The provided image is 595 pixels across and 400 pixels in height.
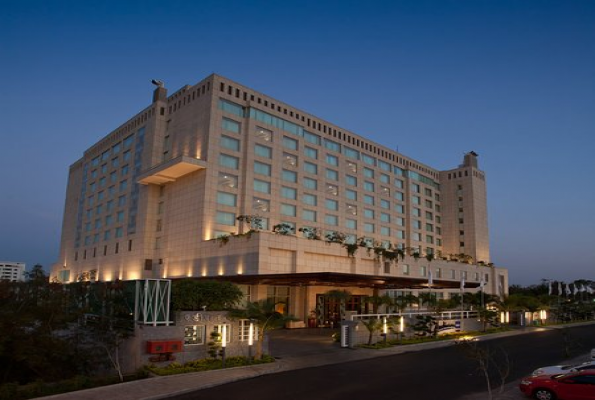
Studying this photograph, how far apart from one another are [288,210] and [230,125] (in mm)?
13690

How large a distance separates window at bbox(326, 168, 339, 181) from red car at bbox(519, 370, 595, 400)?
171ft

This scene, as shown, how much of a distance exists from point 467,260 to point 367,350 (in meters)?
58.5

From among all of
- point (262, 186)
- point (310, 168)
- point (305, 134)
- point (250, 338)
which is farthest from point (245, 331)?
point (305, 134)

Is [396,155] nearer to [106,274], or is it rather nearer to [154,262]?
[154,262]

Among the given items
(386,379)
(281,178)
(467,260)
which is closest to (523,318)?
(467,260)

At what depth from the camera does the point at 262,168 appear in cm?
5941

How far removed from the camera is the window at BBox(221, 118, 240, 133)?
186ft

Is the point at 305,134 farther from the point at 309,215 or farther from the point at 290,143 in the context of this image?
the point at 309,215

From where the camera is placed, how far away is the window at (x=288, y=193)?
6170 centimetres

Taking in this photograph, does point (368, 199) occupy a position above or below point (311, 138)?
below

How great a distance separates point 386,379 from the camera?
22.2m

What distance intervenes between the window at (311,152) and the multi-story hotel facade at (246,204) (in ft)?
0.94

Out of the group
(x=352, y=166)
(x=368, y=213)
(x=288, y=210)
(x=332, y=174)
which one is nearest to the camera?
(x=288, y=210)

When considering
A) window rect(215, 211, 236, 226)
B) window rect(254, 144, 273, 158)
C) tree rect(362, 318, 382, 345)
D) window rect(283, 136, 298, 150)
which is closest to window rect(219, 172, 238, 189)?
window rect(215, 211, 236, 226)
